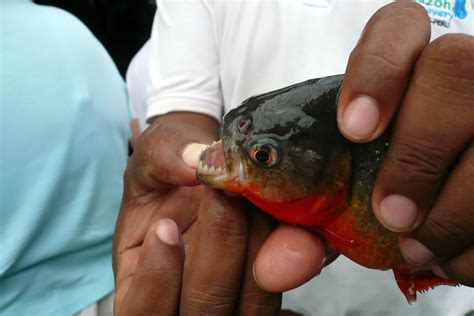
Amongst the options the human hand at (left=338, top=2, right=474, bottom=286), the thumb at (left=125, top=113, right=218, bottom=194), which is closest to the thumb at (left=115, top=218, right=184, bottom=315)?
the thumb at (left=125, top=113, right=218, bottom=194)

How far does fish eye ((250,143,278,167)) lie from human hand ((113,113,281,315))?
0.55 ft

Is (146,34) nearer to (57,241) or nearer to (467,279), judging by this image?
(57,241)

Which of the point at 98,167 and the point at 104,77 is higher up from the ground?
the point at 104,77

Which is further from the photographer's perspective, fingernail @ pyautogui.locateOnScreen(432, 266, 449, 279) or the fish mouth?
fingernail @ pyautogui.locateOnScreen(432, 266, 449, 279)

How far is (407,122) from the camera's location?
953 mm

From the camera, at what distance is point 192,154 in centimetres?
126

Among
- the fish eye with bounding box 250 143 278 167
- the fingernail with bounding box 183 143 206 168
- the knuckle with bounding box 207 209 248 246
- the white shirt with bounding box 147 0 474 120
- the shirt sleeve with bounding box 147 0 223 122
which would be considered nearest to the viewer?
the fish eye with bounding box 250 143 278 167

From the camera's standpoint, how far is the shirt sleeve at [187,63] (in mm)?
1767

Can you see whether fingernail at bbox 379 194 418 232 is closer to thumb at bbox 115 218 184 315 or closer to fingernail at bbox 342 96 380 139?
fingernail at bbox 342 96 380 139

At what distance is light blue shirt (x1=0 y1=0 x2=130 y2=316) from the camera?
1818 mm

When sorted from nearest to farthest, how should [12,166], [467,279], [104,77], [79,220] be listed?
[467,279] → [12,166] → [79,220] → [104,77]

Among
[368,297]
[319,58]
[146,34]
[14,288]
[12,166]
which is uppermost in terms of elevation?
[319,58]

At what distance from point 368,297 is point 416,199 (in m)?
0.78

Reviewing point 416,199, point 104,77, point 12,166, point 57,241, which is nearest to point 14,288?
point 57,241
